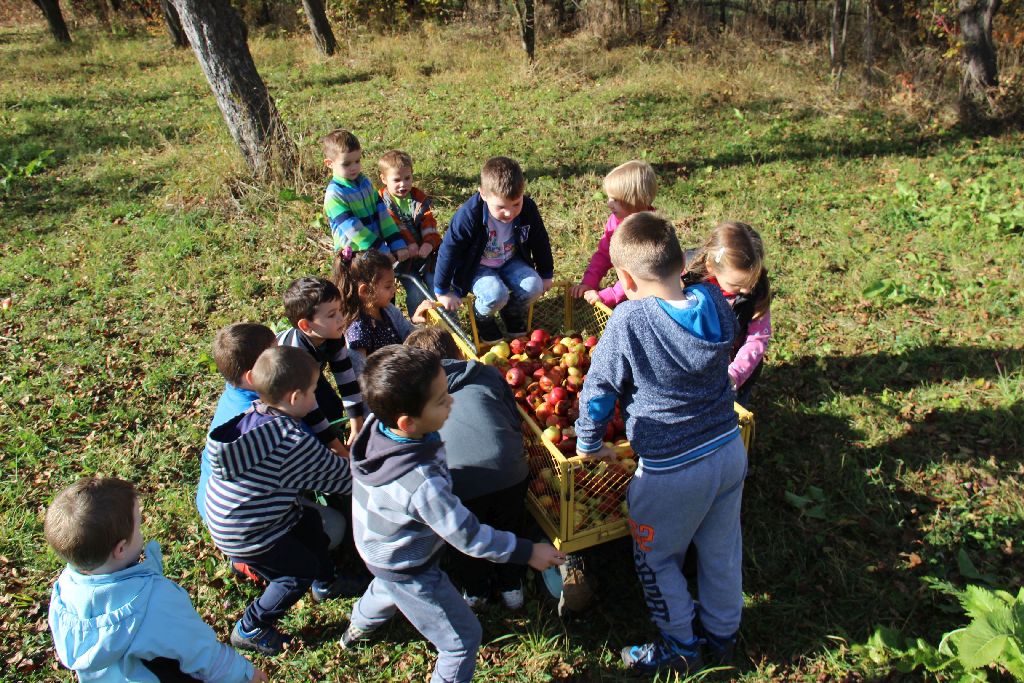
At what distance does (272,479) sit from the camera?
3016 mm

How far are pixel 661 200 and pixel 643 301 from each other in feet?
18.2

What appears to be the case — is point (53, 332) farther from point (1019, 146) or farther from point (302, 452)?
point (1019, 146)

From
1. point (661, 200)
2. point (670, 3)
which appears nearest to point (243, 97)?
point (661, 200)

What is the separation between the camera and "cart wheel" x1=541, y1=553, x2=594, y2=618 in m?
3.32

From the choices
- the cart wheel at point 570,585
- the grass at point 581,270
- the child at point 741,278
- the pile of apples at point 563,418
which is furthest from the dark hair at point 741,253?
the cart wheel at point 570,585

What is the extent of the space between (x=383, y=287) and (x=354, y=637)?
186 centimetres

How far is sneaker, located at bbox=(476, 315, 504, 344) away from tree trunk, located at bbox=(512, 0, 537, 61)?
9352 millimetres

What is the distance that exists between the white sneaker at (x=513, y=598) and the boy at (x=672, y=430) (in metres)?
0.60

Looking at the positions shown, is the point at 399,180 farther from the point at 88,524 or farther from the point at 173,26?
the point at 173,26

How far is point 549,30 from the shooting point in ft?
50.6

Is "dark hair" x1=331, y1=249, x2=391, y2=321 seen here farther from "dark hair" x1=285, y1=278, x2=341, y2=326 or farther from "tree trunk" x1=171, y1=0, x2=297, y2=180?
"tree trunk" x1=171, y1=0, x2=297, y2=180

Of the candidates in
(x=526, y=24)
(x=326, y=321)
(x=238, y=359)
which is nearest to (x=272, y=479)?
(x=238, y=359)

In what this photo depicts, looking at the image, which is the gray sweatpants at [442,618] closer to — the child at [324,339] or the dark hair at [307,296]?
the child at [324,339]

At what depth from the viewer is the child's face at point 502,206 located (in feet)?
14.5
